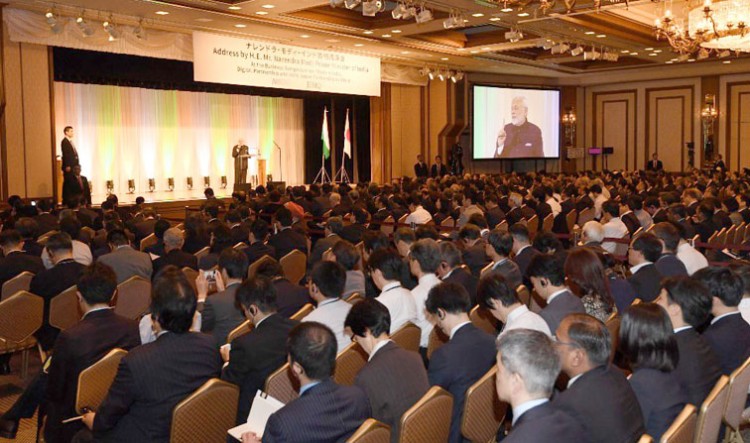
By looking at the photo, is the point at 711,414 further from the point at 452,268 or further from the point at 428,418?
the point at 452,268

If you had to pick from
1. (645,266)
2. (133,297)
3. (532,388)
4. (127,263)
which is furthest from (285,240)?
(532,388)

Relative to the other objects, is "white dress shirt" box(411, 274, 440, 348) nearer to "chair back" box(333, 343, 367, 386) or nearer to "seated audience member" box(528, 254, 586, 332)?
"seated audience member" box(528, 254, 586, 332)

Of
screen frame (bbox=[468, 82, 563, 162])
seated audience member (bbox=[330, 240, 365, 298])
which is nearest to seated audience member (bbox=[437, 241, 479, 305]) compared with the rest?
seated audience member (bbox=[330, 240, 365, 298])

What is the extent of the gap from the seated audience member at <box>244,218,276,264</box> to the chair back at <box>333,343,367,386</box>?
344 centimetres

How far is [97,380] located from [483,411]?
1825 mm

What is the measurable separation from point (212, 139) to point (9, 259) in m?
14.4

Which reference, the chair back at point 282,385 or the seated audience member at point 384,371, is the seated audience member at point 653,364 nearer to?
the seated audience member at point 384,371

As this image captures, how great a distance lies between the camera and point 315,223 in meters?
11.1

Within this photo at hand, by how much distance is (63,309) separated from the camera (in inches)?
222

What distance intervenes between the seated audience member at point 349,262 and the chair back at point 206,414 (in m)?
2.35

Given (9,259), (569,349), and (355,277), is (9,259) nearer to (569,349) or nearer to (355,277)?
(355,277)

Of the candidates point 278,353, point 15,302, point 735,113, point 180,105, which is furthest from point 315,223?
point 735,113

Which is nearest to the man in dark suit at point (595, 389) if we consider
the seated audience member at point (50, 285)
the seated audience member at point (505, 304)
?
the seated audience member at point (505, 304)

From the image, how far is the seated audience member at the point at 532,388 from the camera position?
240cm
